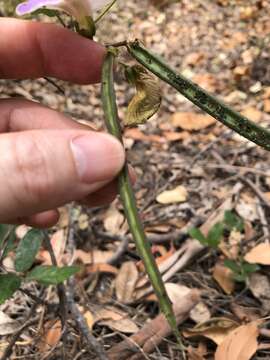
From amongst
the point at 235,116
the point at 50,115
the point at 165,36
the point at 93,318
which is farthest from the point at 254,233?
the point at 165,36

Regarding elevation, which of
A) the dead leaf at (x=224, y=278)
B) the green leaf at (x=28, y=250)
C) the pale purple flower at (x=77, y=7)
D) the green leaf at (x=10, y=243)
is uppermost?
the pale purple flower at (x=77, y=7)

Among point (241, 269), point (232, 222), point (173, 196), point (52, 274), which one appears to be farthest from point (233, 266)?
point (52, 274)

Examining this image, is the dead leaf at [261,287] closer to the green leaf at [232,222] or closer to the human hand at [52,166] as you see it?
the green leaf at [232,222]

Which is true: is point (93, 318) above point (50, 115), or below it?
below

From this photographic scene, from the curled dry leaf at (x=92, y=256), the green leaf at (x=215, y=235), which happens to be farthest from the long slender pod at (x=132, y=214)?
the curled dry leaf at (x=92, y=256)

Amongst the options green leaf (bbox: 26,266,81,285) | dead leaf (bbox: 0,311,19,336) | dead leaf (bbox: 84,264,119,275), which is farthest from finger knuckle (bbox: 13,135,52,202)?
dead leaf (bbox: 84,264,119,275)

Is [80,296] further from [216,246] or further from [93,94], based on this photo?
[93,94]
